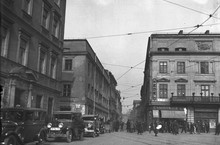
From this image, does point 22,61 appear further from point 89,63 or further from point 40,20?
point 89,63

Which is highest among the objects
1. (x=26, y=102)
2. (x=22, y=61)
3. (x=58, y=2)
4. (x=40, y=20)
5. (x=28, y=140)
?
(x=58, y=2)

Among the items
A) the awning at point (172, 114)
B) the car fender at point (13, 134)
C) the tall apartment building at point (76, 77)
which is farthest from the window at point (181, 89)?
the car fender at point (13, 134)

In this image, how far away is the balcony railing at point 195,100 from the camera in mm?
46625

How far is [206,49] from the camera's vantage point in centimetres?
4953

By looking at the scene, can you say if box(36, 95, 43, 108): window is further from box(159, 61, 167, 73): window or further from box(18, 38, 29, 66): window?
box(159, 61, 167, 73): window

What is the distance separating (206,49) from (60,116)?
1391 inches

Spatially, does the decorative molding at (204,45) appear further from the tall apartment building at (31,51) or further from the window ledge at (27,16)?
the window ledge at (27,16)

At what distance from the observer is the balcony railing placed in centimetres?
4662

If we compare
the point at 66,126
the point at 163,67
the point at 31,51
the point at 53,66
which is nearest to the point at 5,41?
the point at 31,51

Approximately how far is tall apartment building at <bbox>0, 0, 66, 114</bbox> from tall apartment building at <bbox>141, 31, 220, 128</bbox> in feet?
76.4

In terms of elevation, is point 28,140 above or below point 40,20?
below

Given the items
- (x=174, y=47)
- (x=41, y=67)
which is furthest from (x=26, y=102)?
(x=174, y=47)

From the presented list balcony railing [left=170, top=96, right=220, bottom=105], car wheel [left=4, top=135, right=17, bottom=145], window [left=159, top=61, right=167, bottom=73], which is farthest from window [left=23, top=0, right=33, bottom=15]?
window [left=159, top=61, right=167, bottom=73]

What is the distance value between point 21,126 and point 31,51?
10142mm
